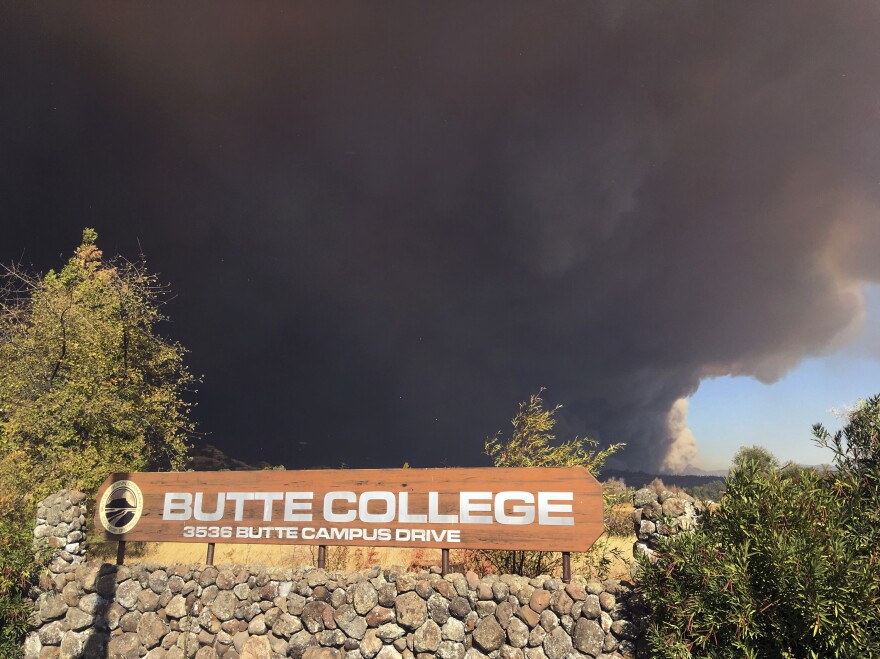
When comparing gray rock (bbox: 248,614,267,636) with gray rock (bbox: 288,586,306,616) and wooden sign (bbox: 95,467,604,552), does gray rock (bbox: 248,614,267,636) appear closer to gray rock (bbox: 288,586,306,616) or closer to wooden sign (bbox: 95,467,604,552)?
gray rock (bbox: 288,586,306,616)

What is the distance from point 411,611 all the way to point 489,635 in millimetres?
1581

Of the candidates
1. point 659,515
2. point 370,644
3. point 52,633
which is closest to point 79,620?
point 52,633

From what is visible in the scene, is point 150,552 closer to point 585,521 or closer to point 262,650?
point 262,650

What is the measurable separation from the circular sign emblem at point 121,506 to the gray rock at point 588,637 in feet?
34.4

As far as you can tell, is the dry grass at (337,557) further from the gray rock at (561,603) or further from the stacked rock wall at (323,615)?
the gray rock at (561,603)

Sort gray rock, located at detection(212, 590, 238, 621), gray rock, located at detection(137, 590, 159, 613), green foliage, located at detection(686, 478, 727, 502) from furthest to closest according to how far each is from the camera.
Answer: gray rock, located at detection(137, 590, 159, 613) → gray rock, located at detection(212, 590, 238, 621) → green foliage, located at detection(686, 478, 727, 502)

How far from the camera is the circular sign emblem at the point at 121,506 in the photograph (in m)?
13.2

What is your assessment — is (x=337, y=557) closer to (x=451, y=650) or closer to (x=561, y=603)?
(x=451, y=650)

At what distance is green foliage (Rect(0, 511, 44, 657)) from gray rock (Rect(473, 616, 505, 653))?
1075 centimetres

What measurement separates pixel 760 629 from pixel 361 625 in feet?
23.5

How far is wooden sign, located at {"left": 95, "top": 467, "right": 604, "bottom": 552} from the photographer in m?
10.5

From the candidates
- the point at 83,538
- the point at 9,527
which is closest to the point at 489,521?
the point at 83,538

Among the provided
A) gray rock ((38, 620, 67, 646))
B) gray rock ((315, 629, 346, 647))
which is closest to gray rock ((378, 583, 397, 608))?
gray rock ((315, 629, 346, 647))

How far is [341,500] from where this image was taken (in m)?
11.8
